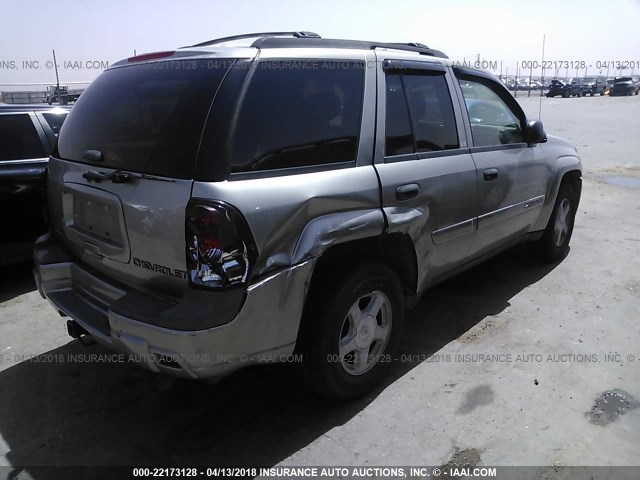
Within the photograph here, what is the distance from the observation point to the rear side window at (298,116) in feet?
7.59

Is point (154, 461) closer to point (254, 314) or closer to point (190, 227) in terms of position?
point (254, 314)

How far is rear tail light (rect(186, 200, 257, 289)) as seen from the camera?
6.99 feet

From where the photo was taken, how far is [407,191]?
2.94 m

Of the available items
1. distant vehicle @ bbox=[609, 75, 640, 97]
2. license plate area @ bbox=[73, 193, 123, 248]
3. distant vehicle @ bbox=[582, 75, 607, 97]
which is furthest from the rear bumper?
distant vehicle @ bbox=[582, 75, 607, 97]

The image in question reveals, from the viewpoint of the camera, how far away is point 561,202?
16.3ft

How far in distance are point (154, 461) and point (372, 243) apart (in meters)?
1.60

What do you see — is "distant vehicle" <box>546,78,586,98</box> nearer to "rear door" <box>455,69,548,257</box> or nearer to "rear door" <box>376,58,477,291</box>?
"rear door" <box>455,69,548,257</box>

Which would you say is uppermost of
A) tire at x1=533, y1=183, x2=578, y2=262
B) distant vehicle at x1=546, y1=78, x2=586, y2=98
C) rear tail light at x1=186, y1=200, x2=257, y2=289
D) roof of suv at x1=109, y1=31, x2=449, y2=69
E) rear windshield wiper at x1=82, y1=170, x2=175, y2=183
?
distant vehicle at x1=546, y1=78, x2=586, y2=98

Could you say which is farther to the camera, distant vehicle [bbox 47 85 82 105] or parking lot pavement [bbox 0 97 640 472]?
distant vehicle [bbox 47 85 82 105]

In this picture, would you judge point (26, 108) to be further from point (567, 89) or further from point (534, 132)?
point (567, 89)

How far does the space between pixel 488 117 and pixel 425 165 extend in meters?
1.39

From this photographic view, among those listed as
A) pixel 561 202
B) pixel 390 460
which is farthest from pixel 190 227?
pixel 561 202

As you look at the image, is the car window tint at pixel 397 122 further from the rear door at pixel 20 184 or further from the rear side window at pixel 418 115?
the rear door at pixel 20 184

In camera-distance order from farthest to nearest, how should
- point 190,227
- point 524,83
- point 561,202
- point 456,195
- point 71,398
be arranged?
point 524,83 < point 561,202 < point 456,195 < point 71,398 < point 190,227
